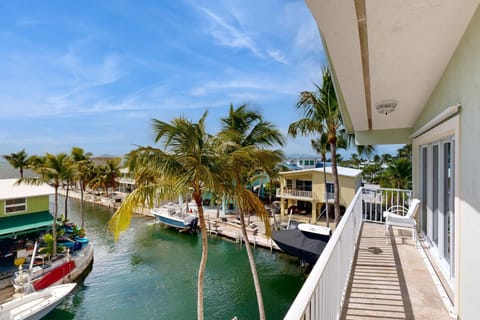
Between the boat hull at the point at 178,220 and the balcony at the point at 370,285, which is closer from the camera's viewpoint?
the balcony at the point at 370,285

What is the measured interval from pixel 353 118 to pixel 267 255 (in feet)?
41.9

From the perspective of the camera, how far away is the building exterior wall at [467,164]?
6.13 ft


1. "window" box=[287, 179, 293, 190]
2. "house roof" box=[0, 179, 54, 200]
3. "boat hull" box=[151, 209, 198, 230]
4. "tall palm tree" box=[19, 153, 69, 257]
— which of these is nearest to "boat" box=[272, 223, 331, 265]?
"boat hull" box=[151, 209, 198, 230]

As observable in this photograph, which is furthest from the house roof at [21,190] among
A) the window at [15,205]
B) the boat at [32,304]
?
the boat at [32,304]

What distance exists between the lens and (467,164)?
207 centimetres

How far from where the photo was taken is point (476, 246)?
1860 millimetres

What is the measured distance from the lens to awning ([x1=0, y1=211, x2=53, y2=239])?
11.6 meters

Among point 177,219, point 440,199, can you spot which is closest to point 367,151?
point 440,199

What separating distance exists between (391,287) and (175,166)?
4.69 meters

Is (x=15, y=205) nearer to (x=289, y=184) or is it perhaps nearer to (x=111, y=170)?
(x=289, y=184)

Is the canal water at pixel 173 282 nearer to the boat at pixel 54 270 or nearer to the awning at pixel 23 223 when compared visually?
the boat at pixel 54 270

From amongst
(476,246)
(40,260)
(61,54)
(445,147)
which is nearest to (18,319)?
(40,260)

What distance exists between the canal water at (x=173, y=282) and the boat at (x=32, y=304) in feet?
4.82

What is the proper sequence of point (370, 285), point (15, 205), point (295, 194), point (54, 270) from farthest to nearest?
point (295, 194)
point (15, 205)
point (54, 270)
point (370, 285)
